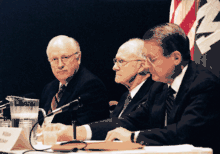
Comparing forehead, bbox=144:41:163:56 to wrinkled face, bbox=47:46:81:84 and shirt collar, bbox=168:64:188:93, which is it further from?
wrinkled face, bbox=47:46:81:84

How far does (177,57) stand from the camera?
Answer: 1.75 m

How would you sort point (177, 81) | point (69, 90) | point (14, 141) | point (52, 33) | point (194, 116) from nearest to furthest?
1. point (14, 141)
2. point (194, 116)
3. point (177, 81)
4. point (69, 90)
5. point (52, 33)

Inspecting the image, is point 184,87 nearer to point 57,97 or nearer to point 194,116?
point 194,116

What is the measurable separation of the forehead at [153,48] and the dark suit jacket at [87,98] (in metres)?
0.98

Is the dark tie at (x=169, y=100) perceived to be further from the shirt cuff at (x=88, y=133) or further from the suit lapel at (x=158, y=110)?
the shirt cuff at (x=88, y=133)

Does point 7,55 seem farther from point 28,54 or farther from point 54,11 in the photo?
point 54,11

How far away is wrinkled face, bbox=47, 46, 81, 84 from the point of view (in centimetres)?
288

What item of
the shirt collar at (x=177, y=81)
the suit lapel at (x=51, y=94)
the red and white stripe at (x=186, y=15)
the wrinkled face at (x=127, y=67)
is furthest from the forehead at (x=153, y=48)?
the suit lapel at (x=51, y=94)

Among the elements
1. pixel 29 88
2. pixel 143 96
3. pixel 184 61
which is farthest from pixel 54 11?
pixel 184 61

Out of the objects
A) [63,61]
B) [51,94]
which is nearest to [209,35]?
[63,61]

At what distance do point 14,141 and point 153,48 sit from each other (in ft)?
3.80

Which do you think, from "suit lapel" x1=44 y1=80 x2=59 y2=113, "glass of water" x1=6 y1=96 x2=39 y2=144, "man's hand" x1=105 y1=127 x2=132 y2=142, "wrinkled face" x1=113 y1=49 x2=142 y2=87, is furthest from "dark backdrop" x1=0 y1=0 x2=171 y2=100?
"glass of water" x1=6 y1=96 x2=39 y2=144

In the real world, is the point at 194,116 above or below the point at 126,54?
below

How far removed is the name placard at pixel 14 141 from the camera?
51.8 inches
